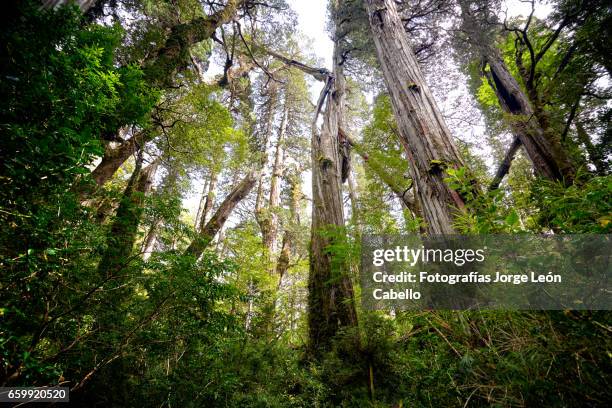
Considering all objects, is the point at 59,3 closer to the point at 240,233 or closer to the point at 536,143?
the point at 240,233

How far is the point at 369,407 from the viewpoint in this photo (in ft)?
8.67

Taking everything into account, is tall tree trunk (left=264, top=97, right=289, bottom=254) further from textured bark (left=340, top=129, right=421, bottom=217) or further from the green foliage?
the green foliage

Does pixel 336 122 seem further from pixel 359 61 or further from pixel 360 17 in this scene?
pixel 359 61

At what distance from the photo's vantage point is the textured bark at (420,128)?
2.89 meters

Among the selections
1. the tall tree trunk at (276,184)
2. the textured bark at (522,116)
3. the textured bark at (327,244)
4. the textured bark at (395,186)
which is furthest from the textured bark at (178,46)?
the textured bark at (522,116)

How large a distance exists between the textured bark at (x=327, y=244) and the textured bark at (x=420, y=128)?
4.76 ft

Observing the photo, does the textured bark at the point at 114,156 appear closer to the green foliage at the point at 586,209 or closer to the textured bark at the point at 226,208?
the textured bark at the point at 226,208

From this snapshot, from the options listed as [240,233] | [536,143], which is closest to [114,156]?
[240,233]

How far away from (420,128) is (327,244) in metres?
2.72

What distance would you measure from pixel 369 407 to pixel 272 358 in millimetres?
1360

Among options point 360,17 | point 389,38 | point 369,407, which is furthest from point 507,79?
point 369,407

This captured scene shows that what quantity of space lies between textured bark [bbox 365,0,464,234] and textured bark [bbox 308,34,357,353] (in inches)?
57.2

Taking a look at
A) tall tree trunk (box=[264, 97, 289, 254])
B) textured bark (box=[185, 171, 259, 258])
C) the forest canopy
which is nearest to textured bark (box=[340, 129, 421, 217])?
the forest canopy

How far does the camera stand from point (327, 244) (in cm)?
516
